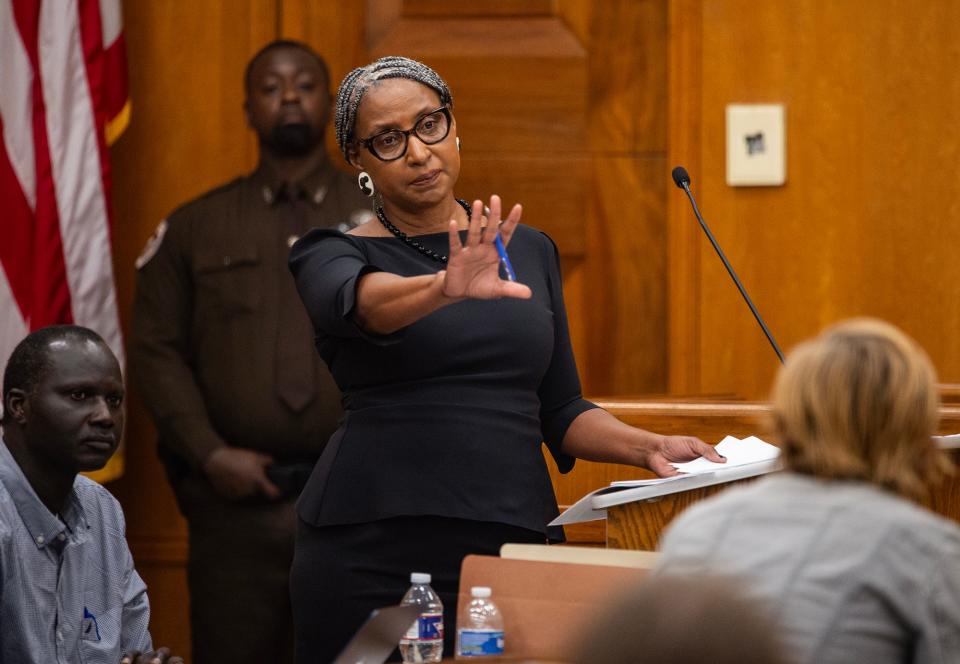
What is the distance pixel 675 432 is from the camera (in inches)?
115

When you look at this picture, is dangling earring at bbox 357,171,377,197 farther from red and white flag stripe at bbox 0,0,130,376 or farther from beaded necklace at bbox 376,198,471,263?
red and white flag stripe at bbox 0,0,130,376

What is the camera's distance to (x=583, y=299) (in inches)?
184

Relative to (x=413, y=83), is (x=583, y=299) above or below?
below

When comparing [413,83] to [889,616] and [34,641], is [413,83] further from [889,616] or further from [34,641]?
[889,616]

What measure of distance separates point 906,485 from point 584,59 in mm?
3390

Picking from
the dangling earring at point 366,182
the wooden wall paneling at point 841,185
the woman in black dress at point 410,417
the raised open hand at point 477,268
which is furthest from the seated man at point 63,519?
the wooden wall paneling at point 841,185

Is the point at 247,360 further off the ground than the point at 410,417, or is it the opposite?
the point at 410,417

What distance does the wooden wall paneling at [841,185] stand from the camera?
446cm

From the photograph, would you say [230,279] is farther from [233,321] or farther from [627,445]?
[627,445]

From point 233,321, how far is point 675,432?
6.05 feet

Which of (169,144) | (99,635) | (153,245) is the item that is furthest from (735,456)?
(169,144)

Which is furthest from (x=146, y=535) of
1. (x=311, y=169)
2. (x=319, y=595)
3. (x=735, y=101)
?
(x=319, y=595)

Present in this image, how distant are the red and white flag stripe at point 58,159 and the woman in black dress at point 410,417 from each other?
2.30 metres

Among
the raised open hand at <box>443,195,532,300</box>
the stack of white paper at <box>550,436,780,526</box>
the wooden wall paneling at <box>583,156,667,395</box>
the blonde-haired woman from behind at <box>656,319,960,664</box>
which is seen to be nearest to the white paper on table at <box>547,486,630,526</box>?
the stack of white paper at <box>550,436,780,526</box>
